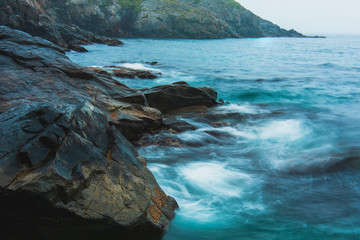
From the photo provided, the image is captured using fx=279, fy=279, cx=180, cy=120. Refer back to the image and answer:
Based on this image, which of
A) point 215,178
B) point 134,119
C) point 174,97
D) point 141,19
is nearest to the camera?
point 215,178

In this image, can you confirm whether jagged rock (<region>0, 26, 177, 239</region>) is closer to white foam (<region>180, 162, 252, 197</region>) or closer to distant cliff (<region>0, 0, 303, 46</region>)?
white foam (<region>180, 162, 252, 197</region>)

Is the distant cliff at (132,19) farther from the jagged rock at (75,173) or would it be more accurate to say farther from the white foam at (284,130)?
the jagged rock at (75,173)

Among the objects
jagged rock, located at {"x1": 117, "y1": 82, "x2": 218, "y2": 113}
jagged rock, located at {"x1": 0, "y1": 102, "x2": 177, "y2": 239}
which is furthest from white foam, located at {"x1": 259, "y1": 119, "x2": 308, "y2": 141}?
jagged rock, located at {"x1": 0, "y1": 102, "x2": 177, "y2": 239}

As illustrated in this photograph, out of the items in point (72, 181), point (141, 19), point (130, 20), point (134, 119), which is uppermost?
point (141, 19)

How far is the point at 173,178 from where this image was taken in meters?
5.80

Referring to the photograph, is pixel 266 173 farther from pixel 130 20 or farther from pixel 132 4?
pixel 132 4

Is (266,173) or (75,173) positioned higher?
(75,173)

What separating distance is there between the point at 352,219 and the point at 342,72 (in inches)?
749

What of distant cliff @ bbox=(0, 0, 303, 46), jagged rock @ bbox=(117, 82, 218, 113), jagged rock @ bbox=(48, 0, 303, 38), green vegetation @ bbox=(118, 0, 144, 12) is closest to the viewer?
jagged rock @ bbox=(117, 82, 218, 113)

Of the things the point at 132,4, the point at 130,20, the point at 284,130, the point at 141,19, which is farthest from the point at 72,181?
the point at 132,4

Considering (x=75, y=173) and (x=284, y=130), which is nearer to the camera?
(x=75, y=173)

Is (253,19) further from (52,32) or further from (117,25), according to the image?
(52,32)

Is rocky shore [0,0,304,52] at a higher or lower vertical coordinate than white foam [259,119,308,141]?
higher

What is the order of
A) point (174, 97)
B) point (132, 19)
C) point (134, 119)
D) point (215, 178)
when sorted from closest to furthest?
point (215, 178) → point (134, 119) → point (174, 97) → point (132, 19)
